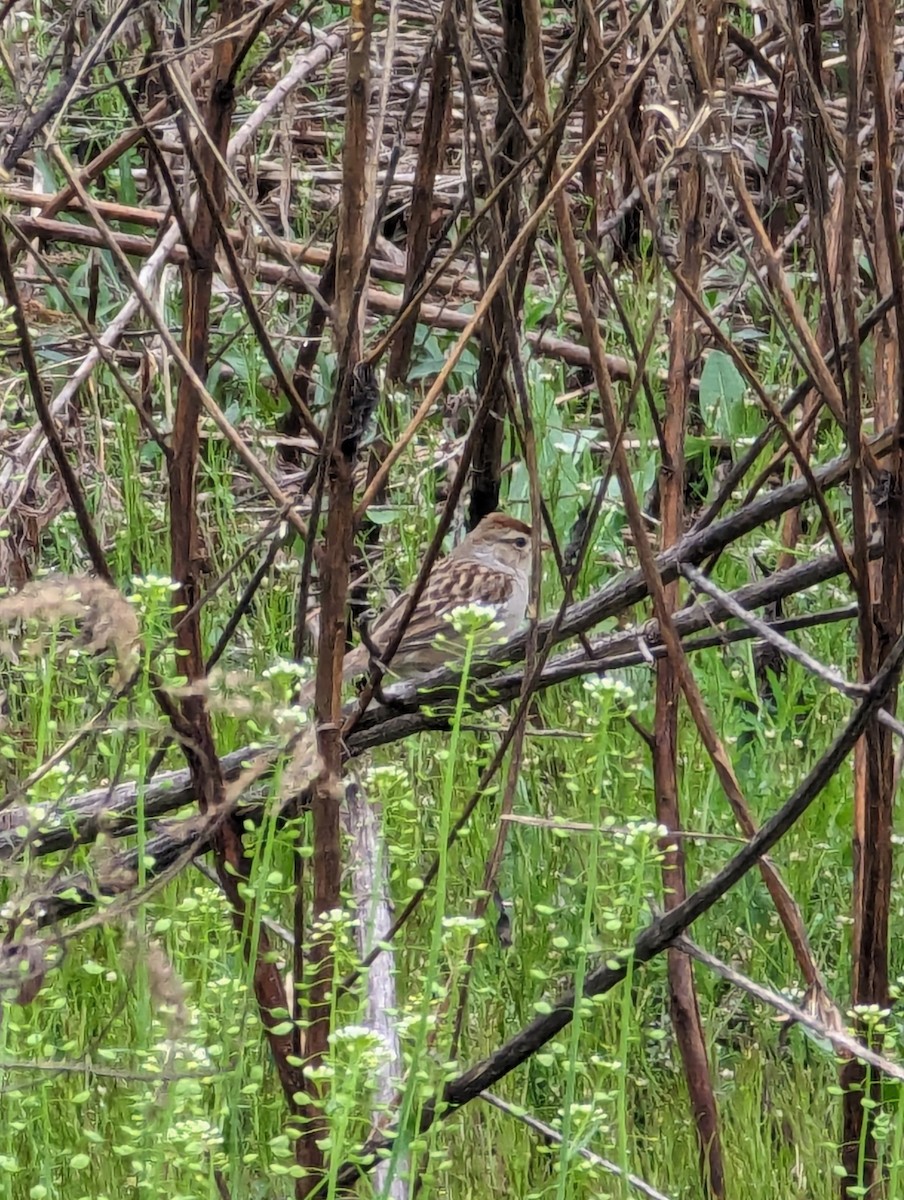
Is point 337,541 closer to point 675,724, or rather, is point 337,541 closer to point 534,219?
point 534,219

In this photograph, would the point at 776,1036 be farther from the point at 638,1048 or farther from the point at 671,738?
the point at 671,738

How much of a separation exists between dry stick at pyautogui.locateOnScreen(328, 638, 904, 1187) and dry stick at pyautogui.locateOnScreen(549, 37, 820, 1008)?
255 millimetres

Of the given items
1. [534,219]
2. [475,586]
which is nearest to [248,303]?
[534,219]

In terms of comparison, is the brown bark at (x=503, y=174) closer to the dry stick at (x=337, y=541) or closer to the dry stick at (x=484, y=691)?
the dry stick at (x=337, y=541)

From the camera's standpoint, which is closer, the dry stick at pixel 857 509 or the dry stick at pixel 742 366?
the dry stick at pixel 857 509

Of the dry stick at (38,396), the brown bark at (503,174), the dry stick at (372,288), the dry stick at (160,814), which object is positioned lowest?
the dry stick at (160,814)

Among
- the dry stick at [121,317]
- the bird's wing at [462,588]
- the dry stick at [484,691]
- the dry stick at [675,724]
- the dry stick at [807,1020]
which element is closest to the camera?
the dry stick at [807,1020]

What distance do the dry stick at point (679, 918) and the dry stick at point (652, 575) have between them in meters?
0.25

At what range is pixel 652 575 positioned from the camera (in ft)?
7.12

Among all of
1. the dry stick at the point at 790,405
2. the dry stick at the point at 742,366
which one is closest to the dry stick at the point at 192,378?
the dry stick at the point at 742,366

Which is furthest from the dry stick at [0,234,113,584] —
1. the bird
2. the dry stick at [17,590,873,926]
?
the bird

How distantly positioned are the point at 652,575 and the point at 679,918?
45 cm

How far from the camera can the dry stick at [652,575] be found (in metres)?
2.03

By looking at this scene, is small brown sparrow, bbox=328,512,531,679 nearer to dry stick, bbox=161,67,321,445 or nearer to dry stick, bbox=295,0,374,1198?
dry stick, bbox=295,0,374,1198
